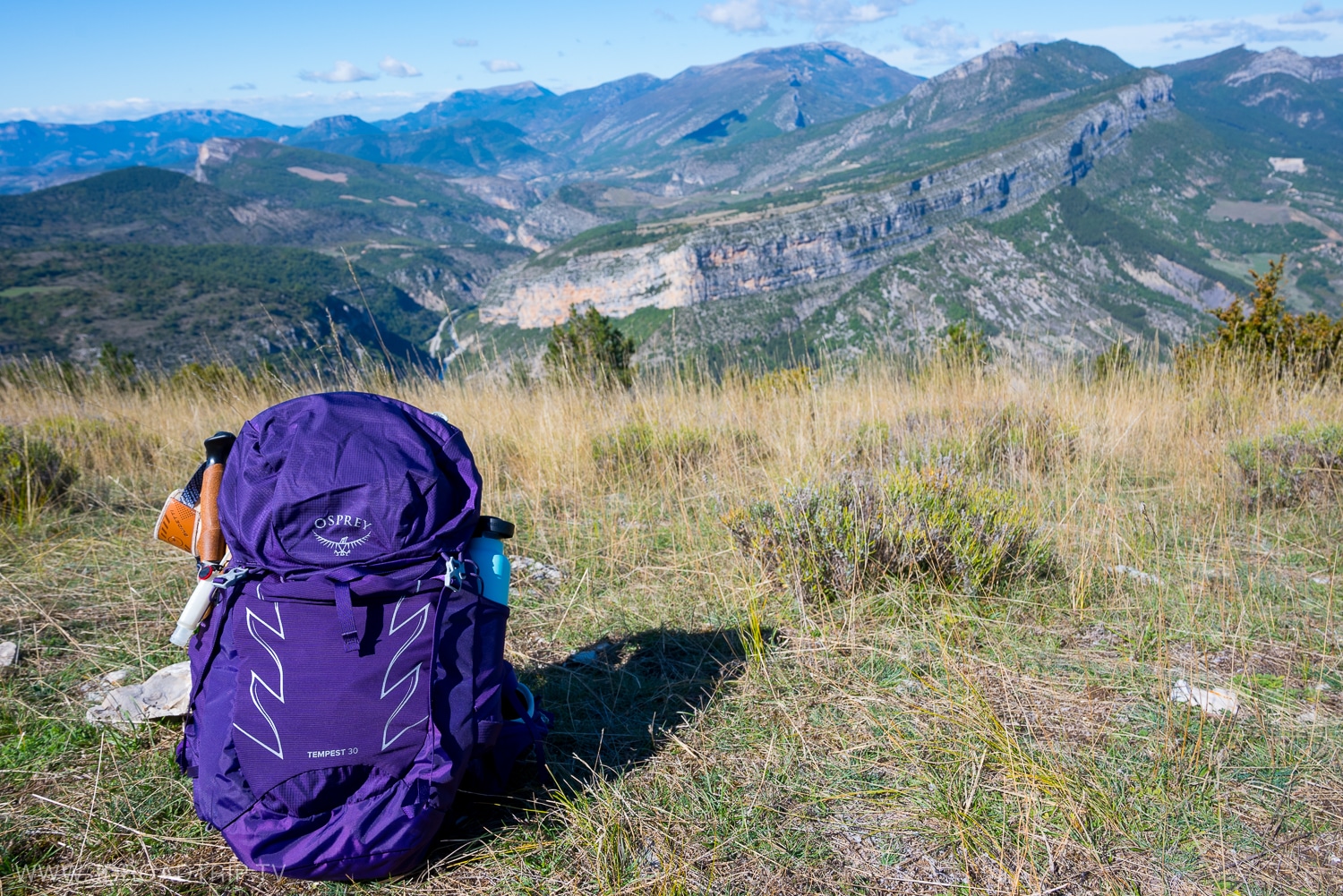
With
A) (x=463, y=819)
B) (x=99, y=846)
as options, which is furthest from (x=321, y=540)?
(x=99, y=846)

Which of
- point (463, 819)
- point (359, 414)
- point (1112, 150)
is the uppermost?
point (1112, 150)

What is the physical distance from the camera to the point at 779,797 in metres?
→ 2.02

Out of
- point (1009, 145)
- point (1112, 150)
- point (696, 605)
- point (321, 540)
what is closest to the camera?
point (321, 540)

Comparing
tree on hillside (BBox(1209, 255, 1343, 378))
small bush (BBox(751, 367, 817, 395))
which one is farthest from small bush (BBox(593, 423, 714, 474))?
tree on hillside (BBox(1209, 255, 1343, 378))

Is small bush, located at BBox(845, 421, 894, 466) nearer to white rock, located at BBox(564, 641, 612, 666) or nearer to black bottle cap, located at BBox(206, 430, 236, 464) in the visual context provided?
white rock, located at BBox(564, 641, 612, 666)

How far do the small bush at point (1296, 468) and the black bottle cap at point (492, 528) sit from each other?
13.4ft

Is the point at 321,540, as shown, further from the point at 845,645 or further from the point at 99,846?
the point at 845,645

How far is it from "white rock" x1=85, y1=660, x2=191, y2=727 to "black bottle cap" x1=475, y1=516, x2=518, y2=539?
1.29 meters

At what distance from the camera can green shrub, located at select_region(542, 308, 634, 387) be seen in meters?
6.55

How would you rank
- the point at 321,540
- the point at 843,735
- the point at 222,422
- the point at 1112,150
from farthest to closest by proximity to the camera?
the point at 1112,150 < the point at 222,422 < the point at 843,735 < the point at 321,540

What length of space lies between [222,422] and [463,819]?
17.9ft

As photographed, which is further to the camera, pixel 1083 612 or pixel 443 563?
pixel 1083 612

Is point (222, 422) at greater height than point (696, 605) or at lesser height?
greater

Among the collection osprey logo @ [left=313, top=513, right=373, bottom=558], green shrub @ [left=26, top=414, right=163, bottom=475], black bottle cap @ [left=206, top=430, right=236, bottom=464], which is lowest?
green shrub @ [left=26, top=414, right=163, bottom=475]
